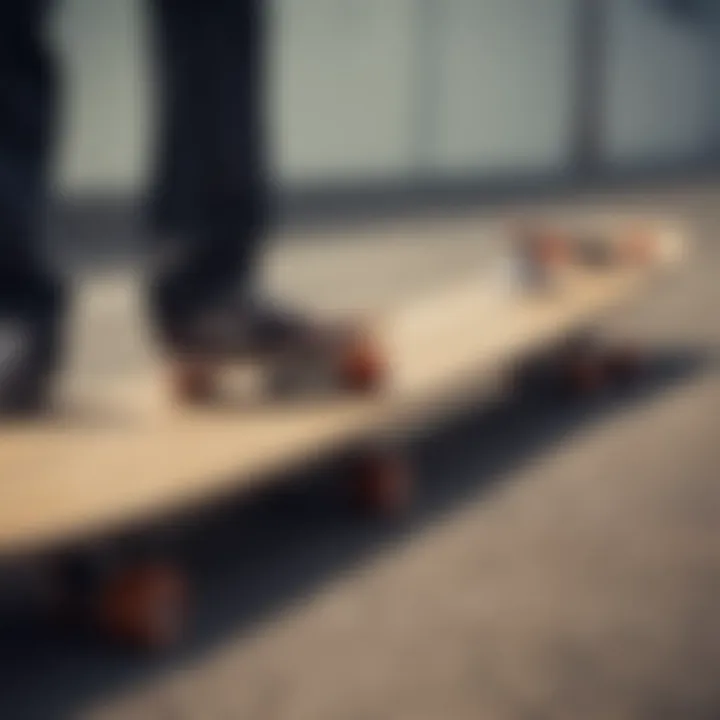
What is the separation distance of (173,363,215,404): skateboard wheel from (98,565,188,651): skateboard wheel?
14.2 inches

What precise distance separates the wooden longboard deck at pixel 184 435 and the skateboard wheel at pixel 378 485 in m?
0.05

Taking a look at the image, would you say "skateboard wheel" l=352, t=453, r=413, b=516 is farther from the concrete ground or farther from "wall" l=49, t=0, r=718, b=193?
"wall" l=49, t=0, r=718, b=193

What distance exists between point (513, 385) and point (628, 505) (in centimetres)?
60

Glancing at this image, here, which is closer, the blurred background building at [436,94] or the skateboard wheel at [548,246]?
the skateboard wheel at [548,246]

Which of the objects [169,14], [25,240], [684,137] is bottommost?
[684,137]

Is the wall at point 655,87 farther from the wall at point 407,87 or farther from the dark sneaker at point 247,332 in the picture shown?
the dark sneaker at point 247,332

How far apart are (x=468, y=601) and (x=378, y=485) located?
26cm

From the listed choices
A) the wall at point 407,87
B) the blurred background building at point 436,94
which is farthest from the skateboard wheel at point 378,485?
the wall at point 407,87

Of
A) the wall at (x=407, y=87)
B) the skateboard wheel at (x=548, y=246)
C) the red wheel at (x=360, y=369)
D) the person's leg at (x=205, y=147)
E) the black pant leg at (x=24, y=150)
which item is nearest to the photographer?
the black pant leg at (x=24, y=150)

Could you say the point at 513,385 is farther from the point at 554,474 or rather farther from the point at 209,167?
the point at 209,167

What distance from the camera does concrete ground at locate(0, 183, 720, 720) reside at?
936 millimetres

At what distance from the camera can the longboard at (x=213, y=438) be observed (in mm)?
962

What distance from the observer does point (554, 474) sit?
1486mm

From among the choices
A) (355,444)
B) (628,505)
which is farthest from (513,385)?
A: (355,444)
